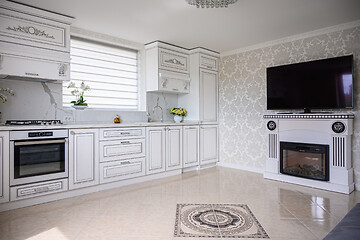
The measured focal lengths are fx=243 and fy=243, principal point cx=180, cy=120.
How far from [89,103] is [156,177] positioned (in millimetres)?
1689

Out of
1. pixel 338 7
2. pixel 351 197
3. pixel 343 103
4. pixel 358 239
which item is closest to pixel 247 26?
pixel 338 7

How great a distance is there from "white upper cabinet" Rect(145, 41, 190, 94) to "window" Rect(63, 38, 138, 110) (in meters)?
0.33

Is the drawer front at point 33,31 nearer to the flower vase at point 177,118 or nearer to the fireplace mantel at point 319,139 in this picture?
the flower vase at point 177,118

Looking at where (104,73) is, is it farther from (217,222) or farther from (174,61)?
(217,222)

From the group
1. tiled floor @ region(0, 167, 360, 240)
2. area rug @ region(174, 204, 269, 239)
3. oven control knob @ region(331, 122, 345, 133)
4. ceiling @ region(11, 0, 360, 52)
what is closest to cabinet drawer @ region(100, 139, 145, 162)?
tiled floor @ region(0, 167, 360, 240)

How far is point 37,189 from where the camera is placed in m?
2.92

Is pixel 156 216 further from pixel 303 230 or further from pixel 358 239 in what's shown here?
pixel 358 239

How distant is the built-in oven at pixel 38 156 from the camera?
277 centimetres

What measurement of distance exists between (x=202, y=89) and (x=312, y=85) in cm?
200

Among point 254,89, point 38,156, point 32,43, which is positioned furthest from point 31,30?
point 254,89

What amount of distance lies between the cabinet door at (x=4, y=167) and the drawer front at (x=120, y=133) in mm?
1122

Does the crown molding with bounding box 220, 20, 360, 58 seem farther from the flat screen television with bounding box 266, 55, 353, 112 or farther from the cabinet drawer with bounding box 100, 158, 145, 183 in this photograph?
the cabinet drawer with bounding box 100, 158, 145, 183

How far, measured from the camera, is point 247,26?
3.79 meters

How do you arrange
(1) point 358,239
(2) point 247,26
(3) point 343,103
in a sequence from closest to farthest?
(1) point 358,239, (3) point 343,103, (2) point 247,26
